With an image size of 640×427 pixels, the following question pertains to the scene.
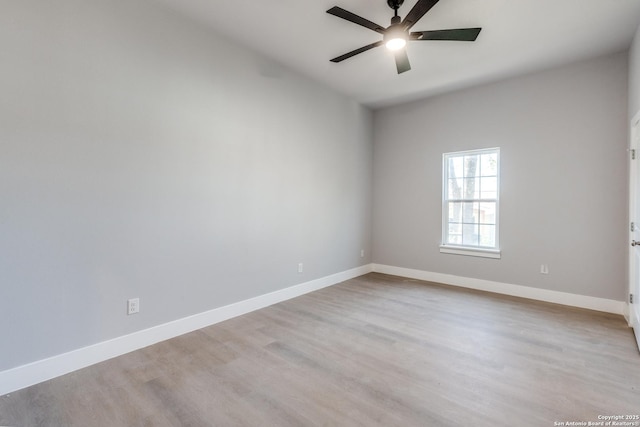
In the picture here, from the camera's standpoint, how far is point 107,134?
2.38m

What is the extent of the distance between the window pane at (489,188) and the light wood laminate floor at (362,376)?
170cm

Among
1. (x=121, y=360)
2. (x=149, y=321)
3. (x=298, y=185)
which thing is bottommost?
(x=121, y=360)

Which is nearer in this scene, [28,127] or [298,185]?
[28,127]

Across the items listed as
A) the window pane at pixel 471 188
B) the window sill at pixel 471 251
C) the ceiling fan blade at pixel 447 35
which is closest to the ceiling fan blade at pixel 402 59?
the ceiling fan blade at pixel 447 35

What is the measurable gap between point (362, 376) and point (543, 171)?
3.50m

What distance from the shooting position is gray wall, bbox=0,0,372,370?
2.04 meters

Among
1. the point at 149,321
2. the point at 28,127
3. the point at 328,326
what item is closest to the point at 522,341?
the point at 328,326

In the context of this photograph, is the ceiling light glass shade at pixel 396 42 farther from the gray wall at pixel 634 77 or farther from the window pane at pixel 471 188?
the window pane at pixel 471 188

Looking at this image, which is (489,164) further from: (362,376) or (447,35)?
(362,376)

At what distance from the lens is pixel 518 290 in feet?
13.3

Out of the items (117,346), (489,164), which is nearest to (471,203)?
(489,164)

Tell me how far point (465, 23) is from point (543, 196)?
240 centimetres

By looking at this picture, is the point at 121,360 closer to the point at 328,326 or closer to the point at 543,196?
the point at 328,326

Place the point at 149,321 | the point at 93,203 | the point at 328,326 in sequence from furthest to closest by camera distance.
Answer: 1. the point at 328,326
2. the point at 149,321
3. the point at 93,203
